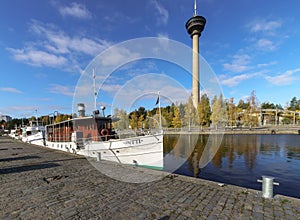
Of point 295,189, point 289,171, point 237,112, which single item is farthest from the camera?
point 237,112

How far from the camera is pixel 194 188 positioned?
17.9ft

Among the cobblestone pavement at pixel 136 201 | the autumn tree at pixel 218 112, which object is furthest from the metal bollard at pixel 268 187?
the autumn tree at pixel 218 112

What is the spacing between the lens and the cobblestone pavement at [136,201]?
3.85 meters

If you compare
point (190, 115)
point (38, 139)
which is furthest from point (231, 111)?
point (38, 139)

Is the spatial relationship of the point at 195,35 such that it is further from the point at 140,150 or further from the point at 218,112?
the point at 140,150

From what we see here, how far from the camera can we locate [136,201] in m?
4.56

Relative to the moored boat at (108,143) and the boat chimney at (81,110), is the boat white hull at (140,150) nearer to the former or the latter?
the moored boat at (108,143)

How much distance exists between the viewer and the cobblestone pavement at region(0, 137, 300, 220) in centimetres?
385

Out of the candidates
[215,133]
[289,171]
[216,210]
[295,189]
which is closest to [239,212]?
[216,210]

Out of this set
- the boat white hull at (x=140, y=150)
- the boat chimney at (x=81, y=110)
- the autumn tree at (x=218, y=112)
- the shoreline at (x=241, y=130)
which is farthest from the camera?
the autumn tree at (x=218, y=112)

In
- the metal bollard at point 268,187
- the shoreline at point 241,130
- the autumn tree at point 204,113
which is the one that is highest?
the autumn tree at point 204,113

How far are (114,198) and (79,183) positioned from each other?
2.12 m

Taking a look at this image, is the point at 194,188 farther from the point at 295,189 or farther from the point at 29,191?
the point at 295,189

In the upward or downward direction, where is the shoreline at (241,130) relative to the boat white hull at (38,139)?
downward
